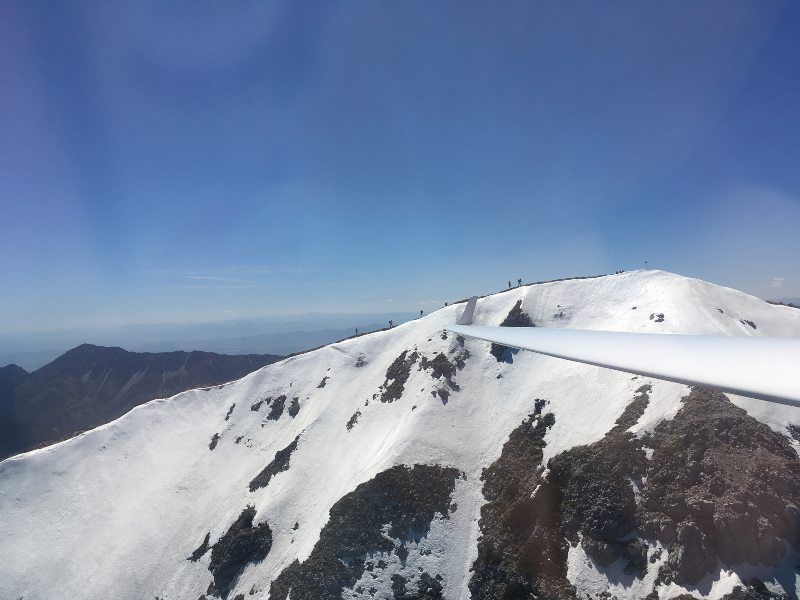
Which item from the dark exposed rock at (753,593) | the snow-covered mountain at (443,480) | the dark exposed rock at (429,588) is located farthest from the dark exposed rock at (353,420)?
the dark exposed rock at (753,593)

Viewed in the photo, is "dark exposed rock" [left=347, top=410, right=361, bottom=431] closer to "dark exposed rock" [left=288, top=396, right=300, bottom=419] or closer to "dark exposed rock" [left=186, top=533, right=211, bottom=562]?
"dark exposed rock" [left=288, top=396, right=300, bottom=419]

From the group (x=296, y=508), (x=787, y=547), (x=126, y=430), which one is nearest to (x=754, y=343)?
(x=787, y=547)

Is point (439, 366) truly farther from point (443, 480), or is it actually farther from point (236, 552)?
point (236, 552)

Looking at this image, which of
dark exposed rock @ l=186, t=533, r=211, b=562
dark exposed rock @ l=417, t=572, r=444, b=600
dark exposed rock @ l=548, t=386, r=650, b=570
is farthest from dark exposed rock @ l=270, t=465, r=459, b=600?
dark exposed rock @ l=186, t=533, r=211, b=562

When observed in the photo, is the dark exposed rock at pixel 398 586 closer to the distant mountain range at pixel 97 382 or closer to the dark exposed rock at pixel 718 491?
the dark exposed rock at pixel 718 491

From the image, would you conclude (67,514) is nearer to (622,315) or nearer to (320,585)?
(320,585)

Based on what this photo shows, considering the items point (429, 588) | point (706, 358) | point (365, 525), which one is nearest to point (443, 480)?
point (365, 525)
